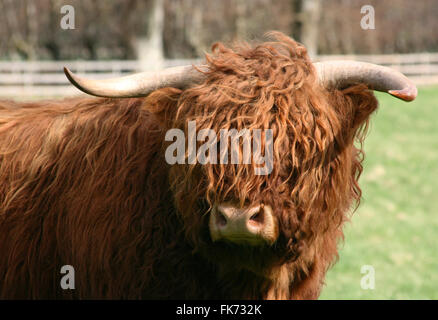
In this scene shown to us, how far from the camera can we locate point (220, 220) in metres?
3.29

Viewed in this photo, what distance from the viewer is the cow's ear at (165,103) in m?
3.76

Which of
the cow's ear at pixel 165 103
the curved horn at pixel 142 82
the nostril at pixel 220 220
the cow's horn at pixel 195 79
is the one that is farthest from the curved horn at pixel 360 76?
the nostril at pixel 220 220

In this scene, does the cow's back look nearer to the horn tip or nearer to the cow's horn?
the cow's horn

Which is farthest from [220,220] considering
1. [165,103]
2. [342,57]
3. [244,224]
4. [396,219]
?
[342,57]

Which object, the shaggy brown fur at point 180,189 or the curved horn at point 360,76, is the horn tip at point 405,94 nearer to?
the curved horn at point 360,76

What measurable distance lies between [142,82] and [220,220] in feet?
3.14

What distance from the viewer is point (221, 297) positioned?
12.5 ft

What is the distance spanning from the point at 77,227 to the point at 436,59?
24.4 meters

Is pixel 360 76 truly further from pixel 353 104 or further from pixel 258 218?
pixel 258 218

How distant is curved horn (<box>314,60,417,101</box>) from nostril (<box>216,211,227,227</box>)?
1.00m

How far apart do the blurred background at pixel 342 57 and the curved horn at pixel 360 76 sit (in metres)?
0.92

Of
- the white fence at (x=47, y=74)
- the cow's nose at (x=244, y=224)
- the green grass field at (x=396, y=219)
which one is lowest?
the green grass field at (x=396, y=219)

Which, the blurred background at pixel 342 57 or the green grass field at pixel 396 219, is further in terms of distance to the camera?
the blurred background at pixel 342 57
